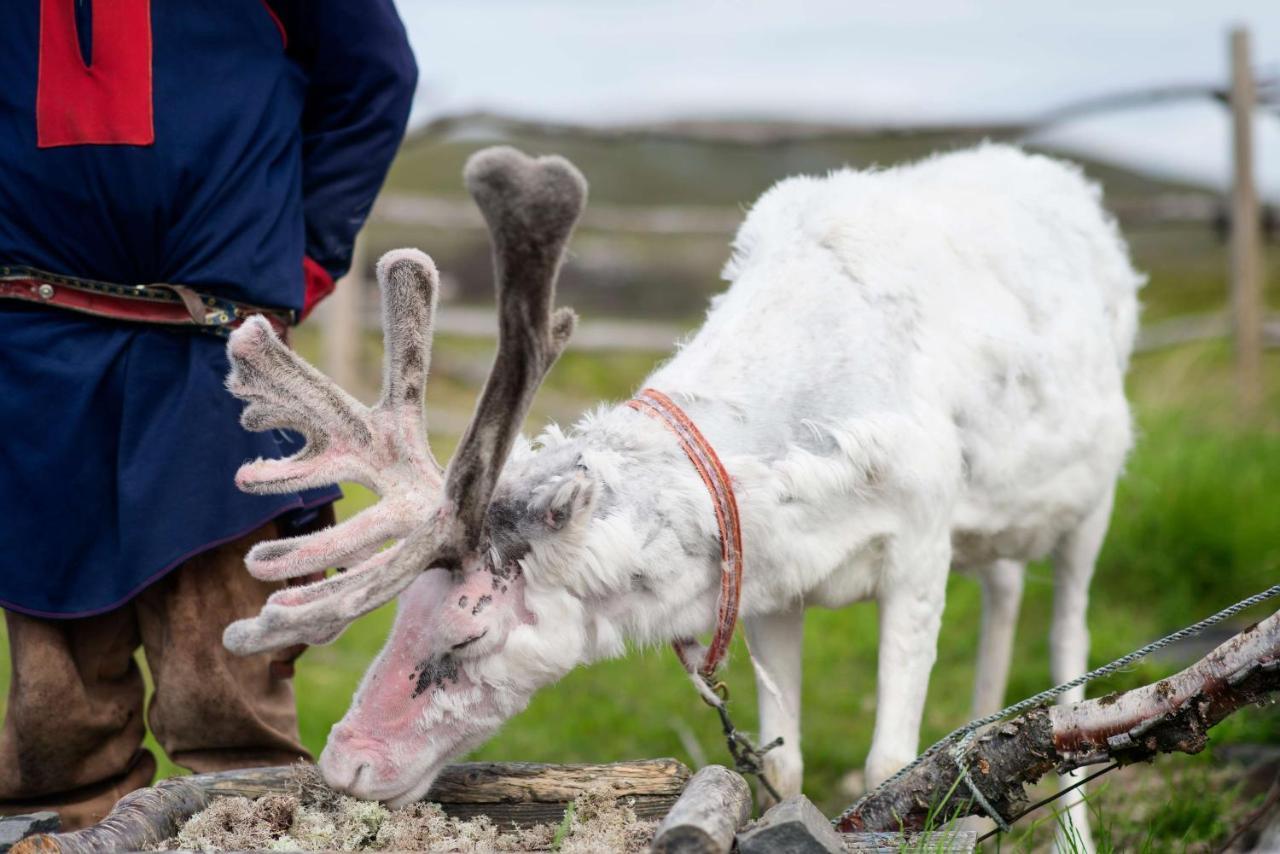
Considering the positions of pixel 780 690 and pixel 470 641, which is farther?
pixel 780 690

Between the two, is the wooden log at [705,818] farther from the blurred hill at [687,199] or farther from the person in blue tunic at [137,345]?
the blurred hill at [687,199]

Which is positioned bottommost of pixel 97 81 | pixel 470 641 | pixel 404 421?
pixel 470 641

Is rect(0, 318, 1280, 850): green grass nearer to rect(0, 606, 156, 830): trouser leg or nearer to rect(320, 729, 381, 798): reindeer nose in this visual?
rect(0, 606, 156, 830): trouser leg

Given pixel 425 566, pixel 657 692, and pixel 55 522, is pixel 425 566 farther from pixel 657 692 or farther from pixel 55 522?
pixel 657 692

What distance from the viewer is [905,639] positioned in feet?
10.3

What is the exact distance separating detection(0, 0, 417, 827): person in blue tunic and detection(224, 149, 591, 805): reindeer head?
0.47 meters

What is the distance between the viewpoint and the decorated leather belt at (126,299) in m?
3.06

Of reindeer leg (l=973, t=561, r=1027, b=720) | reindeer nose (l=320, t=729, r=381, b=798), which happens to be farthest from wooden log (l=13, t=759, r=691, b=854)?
reindeer leg (l=973, t=561, r=1027, b=720)

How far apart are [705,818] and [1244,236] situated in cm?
753

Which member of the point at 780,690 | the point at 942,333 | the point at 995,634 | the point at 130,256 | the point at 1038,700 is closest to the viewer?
the point at 1038,700

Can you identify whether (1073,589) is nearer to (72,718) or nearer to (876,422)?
(876,422)

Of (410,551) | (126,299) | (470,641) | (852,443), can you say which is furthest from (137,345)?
(852,443)

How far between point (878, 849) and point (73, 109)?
2.22 metres


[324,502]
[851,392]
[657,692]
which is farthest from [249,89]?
[657,692]
